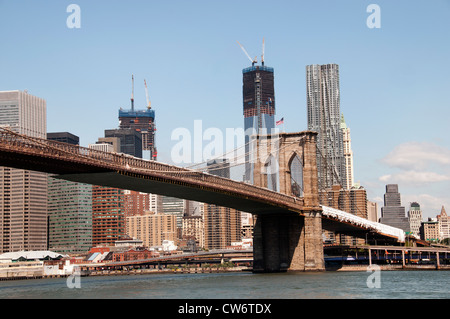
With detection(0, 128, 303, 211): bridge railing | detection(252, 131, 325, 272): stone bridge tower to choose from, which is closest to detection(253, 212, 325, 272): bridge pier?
detection(252, 131, 325, 272): stone bridge tower

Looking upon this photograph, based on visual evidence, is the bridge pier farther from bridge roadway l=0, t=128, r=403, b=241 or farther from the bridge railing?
the bridge railing

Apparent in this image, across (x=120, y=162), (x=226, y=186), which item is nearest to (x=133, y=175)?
(x=120, y=162)

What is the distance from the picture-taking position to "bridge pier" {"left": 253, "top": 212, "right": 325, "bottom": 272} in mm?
85188

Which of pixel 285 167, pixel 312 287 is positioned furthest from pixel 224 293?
pixel 285 167

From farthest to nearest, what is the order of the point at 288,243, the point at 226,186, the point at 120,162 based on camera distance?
the point at 288,243, the point at 226,186, the point at 120,162

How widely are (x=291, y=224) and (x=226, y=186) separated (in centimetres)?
1677

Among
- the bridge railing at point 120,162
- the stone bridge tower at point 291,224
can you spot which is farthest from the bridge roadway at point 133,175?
the stone bridge tower at point 291,224

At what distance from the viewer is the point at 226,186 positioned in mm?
74688

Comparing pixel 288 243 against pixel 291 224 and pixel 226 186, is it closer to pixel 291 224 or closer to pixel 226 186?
pixel 291 224

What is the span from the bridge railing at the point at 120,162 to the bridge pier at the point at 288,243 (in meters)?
4.16

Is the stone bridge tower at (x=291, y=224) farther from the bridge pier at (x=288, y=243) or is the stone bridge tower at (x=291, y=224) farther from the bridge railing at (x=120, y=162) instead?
the bridge railing at (x=120, y=162)
